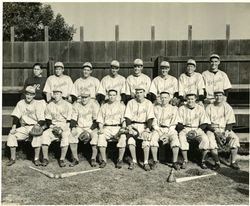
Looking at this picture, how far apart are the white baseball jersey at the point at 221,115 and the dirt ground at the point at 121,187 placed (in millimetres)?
748

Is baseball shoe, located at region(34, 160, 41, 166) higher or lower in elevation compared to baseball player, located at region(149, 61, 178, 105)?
lower

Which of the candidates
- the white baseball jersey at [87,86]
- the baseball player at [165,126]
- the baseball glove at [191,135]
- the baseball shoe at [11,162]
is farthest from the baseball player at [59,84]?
the baseball glove at [191,135]

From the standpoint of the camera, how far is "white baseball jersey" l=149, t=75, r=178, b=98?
6.45m

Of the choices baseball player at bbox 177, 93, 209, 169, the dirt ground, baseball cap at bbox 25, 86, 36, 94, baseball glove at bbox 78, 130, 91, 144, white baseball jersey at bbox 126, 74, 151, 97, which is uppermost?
white baseball jersey at bbox 126, 74, 151, 97

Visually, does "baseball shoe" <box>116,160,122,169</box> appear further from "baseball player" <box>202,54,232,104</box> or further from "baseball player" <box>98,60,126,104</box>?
"baseball player" <box>202,54,232,104</box>

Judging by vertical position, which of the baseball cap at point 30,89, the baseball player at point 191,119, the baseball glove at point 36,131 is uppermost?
the baseball cap at point 30,89

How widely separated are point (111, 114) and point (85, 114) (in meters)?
0.43

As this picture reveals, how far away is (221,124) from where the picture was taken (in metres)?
6.04

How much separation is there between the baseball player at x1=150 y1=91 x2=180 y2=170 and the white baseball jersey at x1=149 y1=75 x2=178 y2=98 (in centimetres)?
23

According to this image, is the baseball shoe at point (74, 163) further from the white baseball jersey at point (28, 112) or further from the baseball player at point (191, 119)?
the baseball player at point (191, 119)

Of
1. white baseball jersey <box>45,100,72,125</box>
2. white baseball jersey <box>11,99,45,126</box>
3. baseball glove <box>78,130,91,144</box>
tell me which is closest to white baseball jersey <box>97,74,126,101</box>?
white baseball jersey <box>45,100,72,125</box>

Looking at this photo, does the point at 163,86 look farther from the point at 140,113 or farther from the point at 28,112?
the point at 28,112

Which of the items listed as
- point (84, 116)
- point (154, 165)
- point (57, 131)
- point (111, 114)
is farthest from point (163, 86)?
point (57, 131)

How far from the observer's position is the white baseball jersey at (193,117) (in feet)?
19.5
